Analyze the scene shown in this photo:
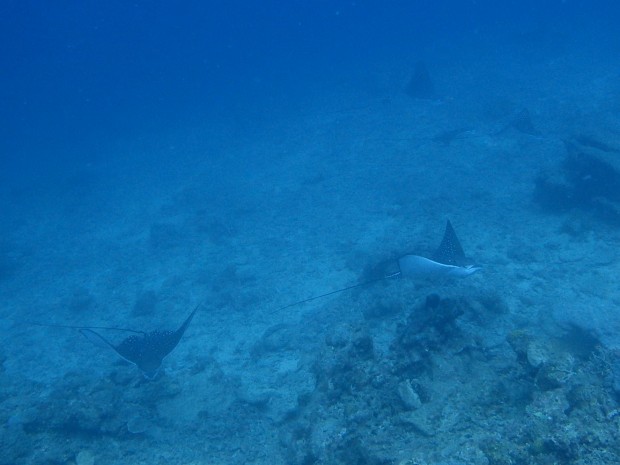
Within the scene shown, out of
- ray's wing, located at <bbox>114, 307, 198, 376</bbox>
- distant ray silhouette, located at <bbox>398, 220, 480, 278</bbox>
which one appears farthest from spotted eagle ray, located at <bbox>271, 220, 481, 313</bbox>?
ray's wing, located at <bbox>114, 307, 198, 376</bbox>

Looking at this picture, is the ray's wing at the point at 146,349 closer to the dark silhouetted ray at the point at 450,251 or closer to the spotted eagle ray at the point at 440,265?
the spotted eagle ray at the point at 440,265

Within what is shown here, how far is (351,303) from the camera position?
8.68 m

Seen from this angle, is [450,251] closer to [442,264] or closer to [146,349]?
[442,264]

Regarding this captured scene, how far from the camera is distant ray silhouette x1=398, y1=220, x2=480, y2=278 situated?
6.69 meters

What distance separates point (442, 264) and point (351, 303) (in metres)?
2.68

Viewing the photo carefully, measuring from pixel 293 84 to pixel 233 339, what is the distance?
47173 mm

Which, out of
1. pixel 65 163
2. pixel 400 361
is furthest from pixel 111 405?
pixel 65 163

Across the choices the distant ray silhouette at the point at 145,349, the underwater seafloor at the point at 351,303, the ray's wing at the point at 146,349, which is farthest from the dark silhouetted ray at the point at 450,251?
the ray's wing at the point at 146,349

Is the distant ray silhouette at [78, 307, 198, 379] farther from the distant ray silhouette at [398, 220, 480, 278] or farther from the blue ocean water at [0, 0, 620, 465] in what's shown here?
the distant ray silhouette at [398, 220, 480, 278]

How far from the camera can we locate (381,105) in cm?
2598

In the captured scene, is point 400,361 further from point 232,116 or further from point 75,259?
point 232,116

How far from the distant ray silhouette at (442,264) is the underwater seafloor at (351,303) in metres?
0.66

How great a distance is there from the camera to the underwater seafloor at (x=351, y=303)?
3666mm

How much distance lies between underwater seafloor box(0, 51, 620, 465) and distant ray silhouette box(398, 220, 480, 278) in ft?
2.17
